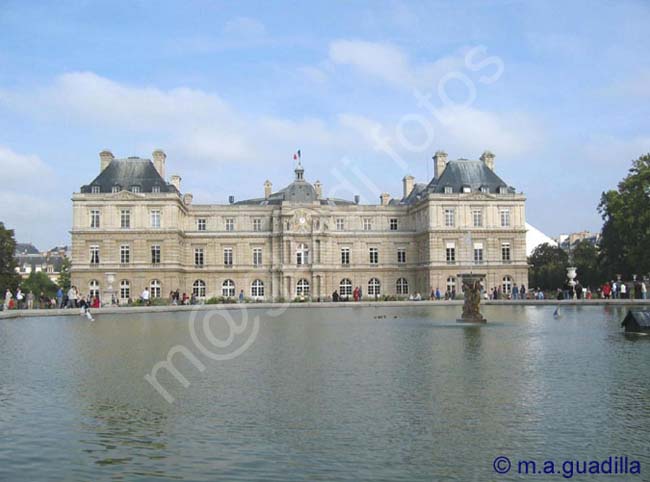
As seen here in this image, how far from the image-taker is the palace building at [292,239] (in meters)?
67.7

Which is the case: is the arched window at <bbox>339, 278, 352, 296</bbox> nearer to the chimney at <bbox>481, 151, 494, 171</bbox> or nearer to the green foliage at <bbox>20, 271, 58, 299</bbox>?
the chimney at <bbox>481, 151, 494, 171</bbox>

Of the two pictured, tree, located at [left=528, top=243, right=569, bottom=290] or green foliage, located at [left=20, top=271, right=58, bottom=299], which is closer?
tree, located at [left=528, top=243, right=569, bottom=290]

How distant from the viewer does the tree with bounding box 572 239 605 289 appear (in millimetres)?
71275

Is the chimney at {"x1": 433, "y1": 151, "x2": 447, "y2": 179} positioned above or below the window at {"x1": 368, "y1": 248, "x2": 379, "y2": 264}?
above

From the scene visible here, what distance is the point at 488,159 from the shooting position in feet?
241

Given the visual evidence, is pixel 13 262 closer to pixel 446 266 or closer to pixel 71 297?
pixel 71 297

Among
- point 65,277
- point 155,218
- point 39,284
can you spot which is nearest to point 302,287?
point 155,218

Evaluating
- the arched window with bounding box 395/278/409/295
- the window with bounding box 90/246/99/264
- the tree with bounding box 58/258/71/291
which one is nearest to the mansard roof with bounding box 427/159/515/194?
the arched window with bounding box 395/278/409/295

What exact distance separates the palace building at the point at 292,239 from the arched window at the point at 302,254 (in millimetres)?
103

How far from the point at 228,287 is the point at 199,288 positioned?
117 inches

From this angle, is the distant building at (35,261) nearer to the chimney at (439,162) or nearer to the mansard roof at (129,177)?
the mansard roof at (129,177)

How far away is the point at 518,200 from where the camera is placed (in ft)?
232

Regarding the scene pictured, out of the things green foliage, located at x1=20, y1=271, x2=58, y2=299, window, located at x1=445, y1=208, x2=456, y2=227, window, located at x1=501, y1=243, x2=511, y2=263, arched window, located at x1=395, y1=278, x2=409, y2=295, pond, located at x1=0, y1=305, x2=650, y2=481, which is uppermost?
window, located at x1=445, y1=208, x2=456, y2=227

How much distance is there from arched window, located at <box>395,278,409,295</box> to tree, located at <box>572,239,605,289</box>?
749 inches
